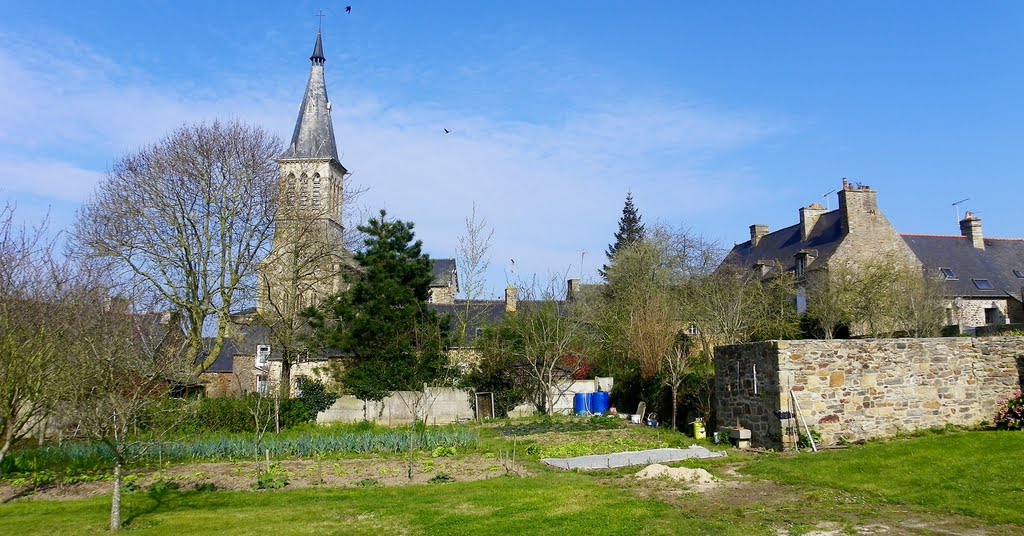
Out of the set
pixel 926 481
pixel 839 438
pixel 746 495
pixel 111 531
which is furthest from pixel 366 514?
pixel 839 438

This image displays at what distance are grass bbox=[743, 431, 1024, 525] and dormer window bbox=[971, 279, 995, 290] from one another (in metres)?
25.2

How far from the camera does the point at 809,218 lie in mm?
36125

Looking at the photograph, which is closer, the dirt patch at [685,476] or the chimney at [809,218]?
the dirt patch at [685,476]

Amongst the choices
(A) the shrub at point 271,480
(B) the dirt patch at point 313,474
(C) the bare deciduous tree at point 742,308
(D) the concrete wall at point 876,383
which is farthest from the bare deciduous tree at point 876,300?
(A) the shrub at point 271,480

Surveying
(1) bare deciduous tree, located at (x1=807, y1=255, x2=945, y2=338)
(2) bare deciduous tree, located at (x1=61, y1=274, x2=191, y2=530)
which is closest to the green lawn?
A: (2) bare deciduous tree, located at (x1=61, y1=274, x2=191, y2=530)

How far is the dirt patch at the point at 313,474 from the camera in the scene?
1161cm

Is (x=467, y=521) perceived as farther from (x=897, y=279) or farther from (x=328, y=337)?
(x=897, y=279)

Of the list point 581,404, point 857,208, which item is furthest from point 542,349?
point 857,208

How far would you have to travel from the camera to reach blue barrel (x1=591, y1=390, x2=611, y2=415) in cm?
2336

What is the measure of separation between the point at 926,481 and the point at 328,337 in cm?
1885

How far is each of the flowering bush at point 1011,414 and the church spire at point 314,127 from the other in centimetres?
3917

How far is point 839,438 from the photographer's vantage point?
13508 millimetres

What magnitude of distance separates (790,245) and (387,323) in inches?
952

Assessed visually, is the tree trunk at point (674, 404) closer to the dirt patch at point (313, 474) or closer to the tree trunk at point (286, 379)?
the dirt patch at point (313, 474)
